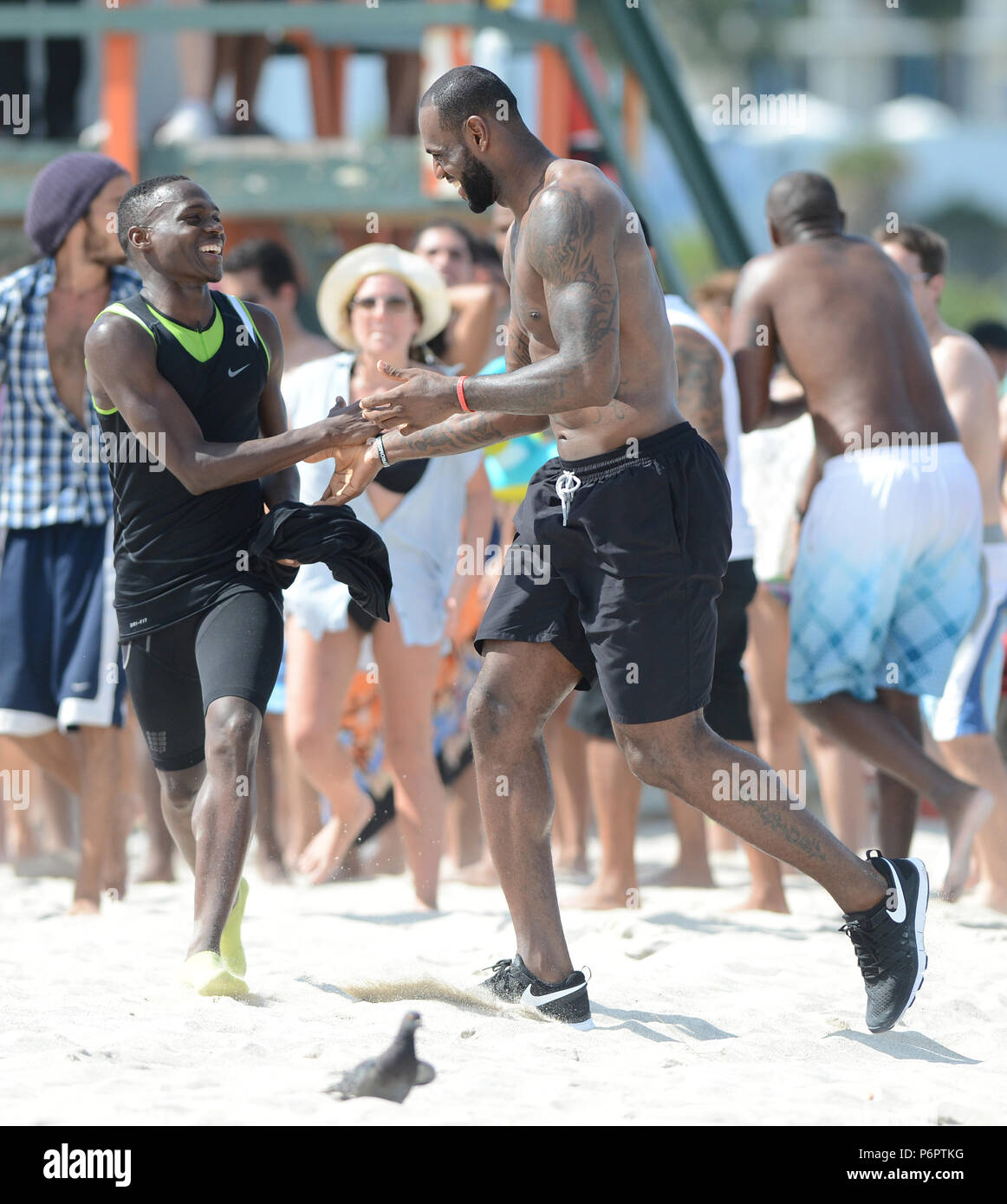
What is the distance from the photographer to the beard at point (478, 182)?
12.1ft

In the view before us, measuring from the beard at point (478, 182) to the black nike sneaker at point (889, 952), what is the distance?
5.64ft

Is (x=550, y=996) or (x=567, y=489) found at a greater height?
(x=567, y=489)

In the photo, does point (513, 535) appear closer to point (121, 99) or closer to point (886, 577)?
point (886, 577)

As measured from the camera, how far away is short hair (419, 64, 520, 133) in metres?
3.64

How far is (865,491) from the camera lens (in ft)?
16.2

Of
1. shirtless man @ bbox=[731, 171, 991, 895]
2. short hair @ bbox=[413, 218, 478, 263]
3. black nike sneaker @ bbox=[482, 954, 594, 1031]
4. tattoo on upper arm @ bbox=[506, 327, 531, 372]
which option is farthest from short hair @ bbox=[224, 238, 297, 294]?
black nike sneaker @ bbox=[482, 954, 594, 1031]

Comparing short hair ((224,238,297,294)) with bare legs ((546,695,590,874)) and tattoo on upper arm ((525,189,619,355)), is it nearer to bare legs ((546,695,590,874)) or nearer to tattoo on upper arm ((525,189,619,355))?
bare legs ((546,695,590,874))

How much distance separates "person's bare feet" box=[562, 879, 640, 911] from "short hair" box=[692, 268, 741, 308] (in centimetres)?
258

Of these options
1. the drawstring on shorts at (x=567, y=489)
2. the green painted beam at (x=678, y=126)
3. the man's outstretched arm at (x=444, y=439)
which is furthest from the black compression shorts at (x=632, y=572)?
the green painted beam at (x=678, y=126)

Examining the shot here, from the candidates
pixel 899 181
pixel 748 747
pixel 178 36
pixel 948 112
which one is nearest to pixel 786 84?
pixel 948 112

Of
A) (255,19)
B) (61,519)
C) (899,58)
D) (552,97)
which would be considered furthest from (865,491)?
(899,58)

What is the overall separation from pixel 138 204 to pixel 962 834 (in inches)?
108

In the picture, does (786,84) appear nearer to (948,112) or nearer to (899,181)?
(948,112)

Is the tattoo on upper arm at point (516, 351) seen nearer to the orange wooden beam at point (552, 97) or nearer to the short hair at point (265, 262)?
the short hair at point (265, 262)
